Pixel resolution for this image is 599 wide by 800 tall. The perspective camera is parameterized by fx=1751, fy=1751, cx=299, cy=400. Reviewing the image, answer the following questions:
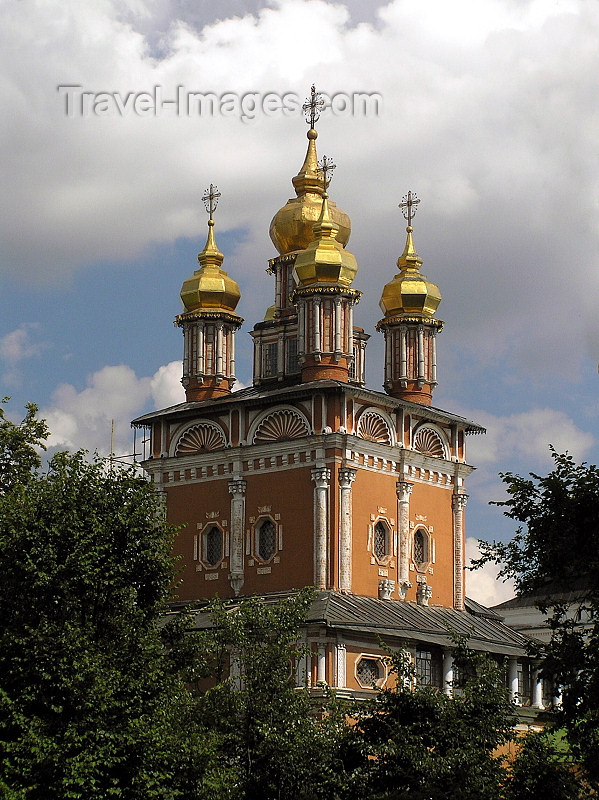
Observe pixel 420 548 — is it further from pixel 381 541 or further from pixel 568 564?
pixel 568 564

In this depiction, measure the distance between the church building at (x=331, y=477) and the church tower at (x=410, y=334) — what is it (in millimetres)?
43

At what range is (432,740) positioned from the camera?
30453mm

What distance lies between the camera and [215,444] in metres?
46.1

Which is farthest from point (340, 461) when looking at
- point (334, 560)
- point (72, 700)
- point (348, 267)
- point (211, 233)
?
point (72, 700)

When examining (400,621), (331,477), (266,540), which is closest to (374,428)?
(331,477)

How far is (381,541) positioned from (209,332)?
8.45 metres

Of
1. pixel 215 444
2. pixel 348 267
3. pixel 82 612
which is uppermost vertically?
pixel 348 267

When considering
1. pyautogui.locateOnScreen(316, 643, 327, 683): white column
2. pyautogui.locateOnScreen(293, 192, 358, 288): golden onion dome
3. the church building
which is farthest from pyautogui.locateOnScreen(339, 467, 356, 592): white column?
pyautogui.locateOnScreen(293, 192, 358, 288): golden onion dome

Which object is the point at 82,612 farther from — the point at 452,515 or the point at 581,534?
the point at 452,515

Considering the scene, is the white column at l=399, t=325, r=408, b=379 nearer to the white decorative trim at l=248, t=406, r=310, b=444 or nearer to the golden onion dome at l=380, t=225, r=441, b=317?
the golden onion dome at l=380, t=225, r=441, b=317

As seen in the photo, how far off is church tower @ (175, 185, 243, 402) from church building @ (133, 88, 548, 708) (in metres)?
0.05

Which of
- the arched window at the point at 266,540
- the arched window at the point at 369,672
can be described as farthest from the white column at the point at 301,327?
the arched window at the point at 369,672

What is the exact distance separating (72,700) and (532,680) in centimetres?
2111

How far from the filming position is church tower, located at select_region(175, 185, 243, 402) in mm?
48656
